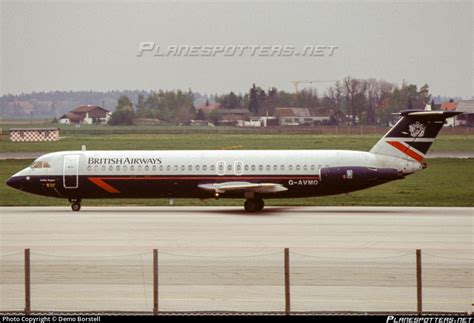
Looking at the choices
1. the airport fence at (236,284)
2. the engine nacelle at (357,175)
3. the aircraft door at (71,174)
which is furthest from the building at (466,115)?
the airport fence at (236,284)

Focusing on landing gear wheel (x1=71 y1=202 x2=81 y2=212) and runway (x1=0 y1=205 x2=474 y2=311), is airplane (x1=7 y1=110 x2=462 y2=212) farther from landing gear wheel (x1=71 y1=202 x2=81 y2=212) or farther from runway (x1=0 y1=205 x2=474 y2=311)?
runway (x1=0 y1=205 x2=474 y2=311)

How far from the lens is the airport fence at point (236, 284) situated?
1767cm

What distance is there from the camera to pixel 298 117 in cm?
12538

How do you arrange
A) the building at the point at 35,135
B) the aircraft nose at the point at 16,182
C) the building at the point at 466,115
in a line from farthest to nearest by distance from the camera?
the building at the point at 466,115 < the building at the point at 35,135 < the aircraft nose at the point at 16,182

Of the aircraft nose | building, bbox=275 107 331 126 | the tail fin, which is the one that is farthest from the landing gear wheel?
building, bbox=275 107 331 126

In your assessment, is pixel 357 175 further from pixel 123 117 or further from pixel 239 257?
pixel 123 117

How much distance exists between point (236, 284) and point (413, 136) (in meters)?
19.5

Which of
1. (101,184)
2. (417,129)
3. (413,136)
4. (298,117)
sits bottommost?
(101,184)

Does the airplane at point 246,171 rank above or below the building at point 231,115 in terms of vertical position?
below

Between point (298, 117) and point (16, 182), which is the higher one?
point (298, 117)

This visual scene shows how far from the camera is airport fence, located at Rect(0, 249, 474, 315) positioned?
58.0ft

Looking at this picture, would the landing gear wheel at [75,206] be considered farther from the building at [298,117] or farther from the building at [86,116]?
the building at [86,116]

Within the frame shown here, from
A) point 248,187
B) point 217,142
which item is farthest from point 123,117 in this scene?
point 248,187

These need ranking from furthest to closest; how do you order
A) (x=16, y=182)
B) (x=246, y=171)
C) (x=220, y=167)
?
1. (x=16, y=182)
2. (x=220, y=167)
3. (x=246, y=171)
